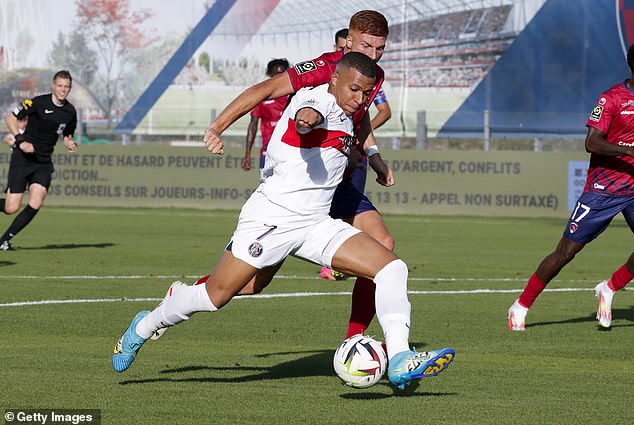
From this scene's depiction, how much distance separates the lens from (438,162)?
90.4 feet

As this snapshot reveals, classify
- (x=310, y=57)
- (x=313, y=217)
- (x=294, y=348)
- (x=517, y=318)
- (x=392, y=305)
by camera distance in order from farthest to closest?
(x=310, y=57) → (x=517, y=318) → (x=294, y=348) → (x=313, y=217) → (x=392, y=305)

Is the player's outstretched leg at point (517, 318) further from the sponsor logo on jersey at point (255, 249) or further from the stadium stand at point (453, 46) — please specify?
the stadium stand at point (453, 46)

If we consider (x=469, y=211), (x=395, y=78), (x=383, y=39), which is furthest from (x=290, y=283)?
(x=395, y=78)

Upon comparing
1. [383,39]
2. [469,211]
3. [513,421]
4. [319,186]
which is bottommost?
[469,211]

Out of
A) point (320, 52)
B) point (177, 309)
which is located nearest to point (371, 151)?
point (177, 309)

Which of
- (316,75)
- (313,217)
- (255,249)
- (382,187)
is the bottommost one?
(382,187)

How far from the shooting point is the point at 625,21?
105 feet

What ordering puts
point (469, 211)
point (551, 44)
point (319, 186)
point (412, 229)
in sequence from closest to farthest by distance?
1. point (319, 186)
2. point (412, 229)
3. point (469, 211)
4. point (551, 44)

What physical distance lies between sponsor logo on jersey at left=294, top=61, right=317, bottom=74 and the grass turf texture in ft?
6.26

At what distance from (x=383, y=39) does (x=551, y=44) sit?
25.8m

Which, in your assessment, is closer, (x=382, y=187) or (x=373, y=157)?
(x=373, y=157)

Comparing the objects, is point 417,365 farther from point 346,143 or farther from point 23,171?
point 23,171

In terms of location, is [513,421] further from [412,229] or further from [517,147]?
[517,147]

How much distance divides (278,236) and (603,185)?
4049mm
